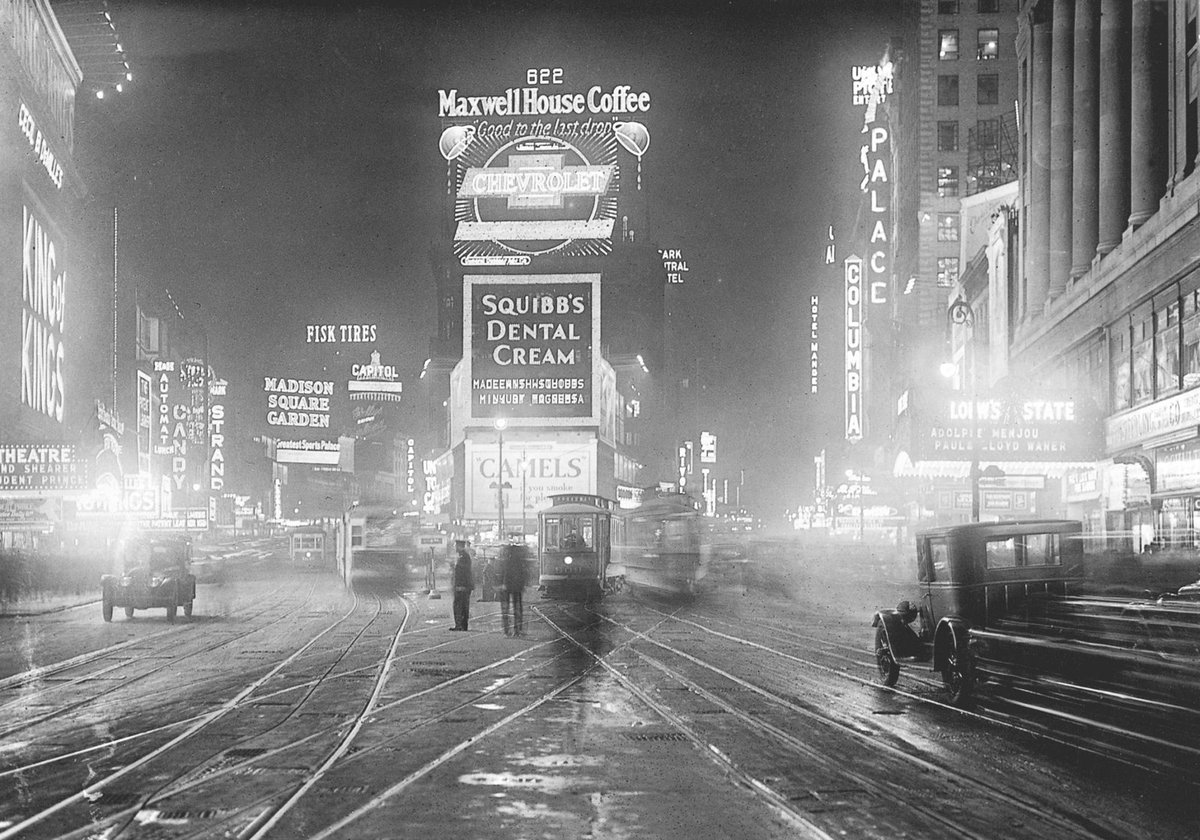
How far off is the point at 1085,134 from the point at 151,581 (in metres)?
35.9

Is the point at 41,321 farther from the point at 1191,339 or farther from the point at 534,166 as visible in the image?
the point at 1191,339

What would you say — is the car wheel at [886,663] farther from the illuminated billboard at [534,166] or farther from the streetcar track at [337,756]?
the illuminated billboard at [534,166]

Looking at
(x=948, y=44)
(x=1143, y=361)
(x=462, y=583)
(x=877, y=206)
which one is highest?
(x=948, y=44)

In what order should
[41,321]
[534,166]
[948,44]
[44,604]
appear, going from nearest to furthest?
[44,604]
[41,321]
[534,166]
[948,44]

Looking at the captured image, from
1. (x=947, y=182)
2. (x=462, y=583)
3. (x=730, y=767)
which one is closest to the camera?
(x=730, y=767)

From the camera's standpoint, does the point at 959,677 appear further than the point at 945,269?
No

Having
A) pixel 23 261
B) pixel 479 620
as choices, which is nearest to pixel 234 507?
pixel 23 261

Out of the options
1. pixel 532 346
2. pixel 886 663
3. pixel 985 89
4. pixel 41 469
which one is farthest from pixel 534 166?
pixel 886 663

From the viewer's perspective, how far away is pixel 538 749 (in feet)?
38.4

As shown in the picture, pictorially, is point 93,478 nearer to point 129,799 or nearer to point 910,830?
point 129,799

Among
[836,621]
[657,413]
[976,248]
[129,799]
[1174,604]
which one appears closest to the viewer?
[129,799]

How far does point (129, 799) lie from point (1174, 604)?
948 cm

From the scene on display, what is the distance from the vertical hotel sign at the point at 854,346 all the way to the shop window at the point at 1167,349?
64331 mm

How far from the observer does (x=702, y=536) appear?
53031 millimetres
